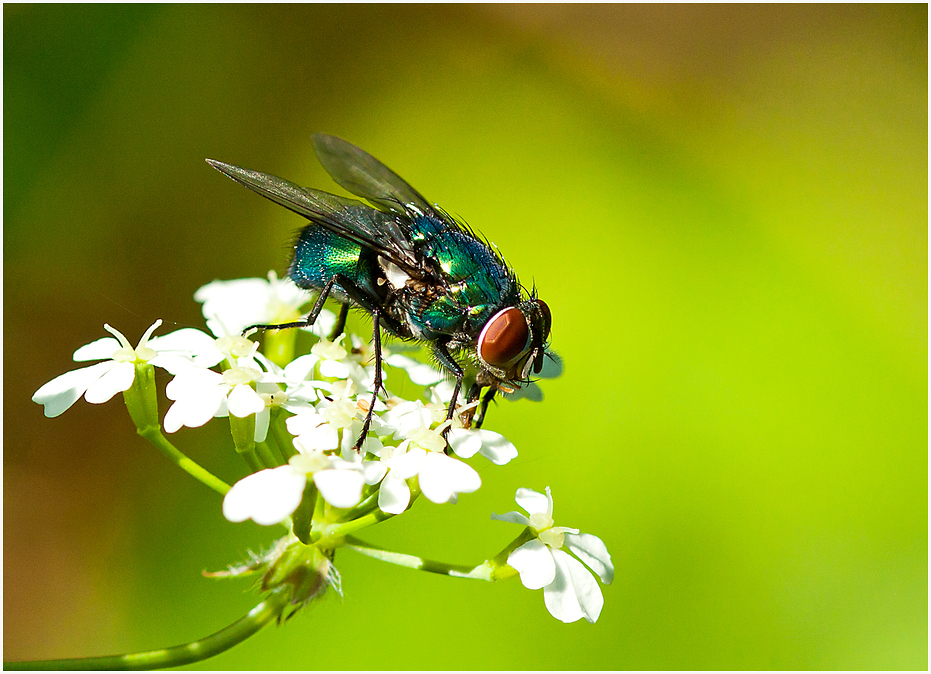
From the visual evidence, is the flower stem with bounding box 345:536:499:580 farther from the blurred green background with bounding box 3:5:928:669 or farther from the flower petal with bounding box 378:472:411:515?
the blurred green background with bounding box 3:5:928:669

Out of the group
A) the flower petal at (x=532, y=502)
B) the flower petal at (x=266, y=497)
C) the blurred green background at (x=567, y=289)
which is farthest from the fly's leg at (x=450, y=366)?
the blurred green background at (x=567, y=289)

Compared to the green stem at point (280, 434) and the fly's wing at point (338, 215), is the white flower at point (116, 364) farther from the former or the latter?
the fly's wing at point (338, 215)

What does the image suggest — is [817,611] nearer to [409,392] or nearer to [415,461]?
[409,392]

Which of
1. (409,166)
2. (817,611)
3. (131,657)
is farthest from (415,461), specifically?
(409,166)

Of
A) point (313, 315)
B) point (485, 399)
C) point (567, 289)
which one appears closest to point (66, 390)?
point (313, 315)

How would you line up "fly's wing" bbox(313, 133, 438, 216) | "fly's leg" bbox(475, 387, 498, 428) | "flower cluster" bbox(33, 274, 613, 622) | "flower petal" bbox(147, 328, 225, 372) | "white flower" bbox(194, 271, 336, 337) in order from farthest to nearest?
"fly's wing" bbox(313, 133, 438, 216) < "white flower" bbox(194, 271, 336, 337) < "fly's leg" bbox(475, 387, 498, 428) < "flower petal" bbox(147, 328, 225, 372) < "flower cluster" bbox(33, 274, 613, 622)

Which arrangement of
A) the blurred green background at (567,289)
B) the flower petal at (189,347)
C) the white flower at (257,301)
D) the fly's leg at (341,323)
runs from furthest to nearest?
1. the blurred green background at (567,289)
2. the white flower at (257,301)
3. the fly's leg at (341,323)
4. the flower petal at (189,347)

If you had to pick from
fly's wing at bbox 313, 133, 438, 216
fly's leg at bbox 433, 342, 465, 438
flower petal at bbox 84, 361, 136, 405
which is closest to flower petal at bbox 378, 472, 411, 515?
fly's leg at bbox 433, 342, 465, 438
